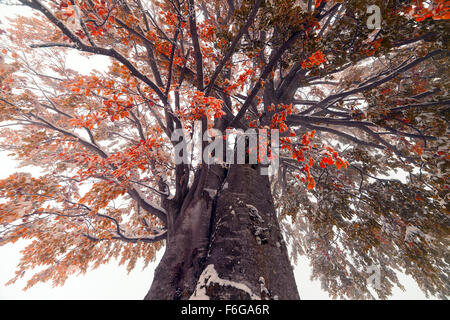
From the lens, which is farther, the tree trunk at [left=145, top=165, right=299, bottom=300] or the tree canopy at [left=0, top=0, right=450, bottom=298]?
the tree canopy at [left=0, top=0, right=450, bottom=298]

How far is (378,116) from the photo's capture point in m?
2.41

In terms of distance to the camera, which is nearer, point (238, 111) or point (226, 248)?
point (226, 248)

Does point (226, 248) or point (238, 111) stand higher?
point (238, 111)

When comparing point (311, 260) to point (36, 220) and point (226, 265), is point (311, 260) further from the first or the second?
point (36, 220)

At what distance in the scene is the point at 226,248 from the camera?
5.77ft

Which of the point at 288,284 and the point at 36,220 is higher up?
the point at 36,220

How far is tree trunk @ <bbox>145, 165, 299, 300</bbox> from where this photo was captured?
4.85 feet

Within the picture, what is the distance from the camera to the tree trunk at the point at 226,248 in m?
1.48

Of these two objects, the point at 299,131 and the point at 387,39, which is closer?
the point at 387,39

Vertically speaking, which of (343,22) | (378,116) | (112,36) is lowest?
(378,116)

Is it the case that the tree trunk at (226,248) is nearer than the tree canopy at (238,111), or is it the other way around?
the tree trunk at (226,248)
